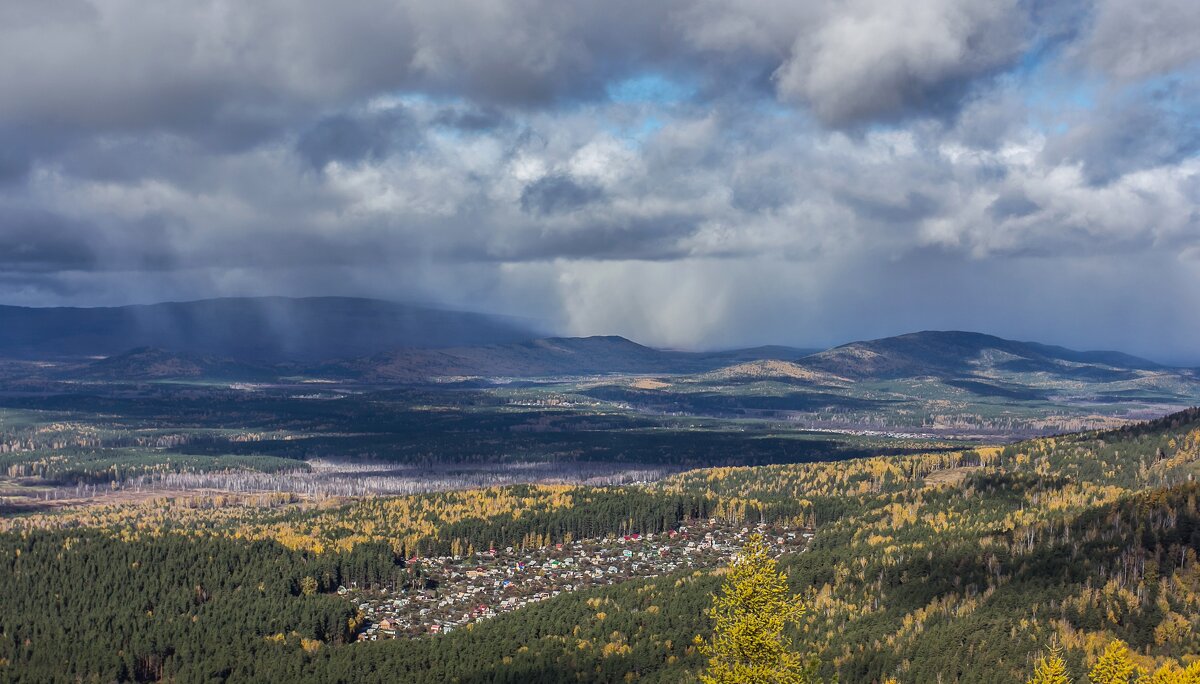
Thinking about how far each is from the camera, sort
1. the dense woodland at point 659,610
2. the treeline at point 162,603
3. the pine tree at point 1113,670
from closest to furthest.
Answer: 1. the pine tree at point 1113,670
2. the dense woodland at point 659,610
3. the treeline at point 162,603

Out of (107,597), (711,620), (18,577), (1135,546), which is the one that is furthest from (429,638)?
(1135,546)

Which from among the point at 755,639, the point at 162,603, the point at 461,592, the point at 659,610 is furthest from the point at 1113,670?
the point at 162,603

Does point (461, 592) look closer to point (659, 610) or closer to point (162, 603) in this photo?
point (659, 610)

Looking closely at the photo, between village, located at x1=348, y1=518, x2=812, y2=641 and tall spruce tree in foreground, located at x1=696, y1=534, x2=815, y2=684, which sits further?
village, located at x1=348, y1=518, x2=812, y2=641

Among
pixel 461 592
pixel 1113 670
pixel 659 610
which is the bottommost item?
pixel 461 592

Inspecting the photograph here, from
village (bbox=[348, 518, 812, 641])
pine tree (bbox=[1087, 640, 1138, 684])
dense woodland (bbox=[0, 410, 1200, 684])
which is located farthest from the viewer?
village (bbox=[348, 518, 812, 641])

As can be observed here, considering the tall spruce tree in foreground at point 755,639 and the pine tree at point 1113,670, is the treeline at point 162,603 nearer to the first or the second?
the tall spruce tree in foreground at point 755,639

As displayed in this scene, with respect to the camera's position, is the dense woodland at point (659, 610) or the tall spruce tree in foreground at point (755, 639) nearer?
the tall spruce tree in foreground at point (755, 639)

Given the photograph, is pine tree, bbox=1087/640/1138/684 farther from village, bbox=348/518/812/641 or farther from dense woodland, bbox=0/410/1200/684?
village, bbox=348/518/812/641

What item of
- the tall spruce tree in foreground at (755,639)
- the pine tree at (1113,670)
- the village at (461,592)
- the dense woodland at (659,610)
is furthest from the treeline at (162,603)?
the pine tree at (1113,670)

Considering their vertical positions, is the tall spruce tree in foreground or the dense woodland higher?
the tall spruce tree in foreground

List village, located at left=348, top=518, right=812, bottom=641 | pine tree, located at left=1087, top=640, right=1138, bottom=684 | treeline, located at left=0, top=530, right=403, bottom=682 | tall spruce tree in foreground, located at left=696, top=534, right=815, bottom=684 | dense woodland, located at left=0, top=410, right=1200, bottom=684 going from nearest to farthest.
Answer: pine tree, located at left=1087, top=640, right=1138, bottom=684 < tall spruce tree in foreground, located at left=696, top=534, right=815, bottom=684 < dense woodland, located at left=0, top=410, right=1200, bottom=684 < treeline, located at left=0, top=530, right=403, bottom=682 < village, located at left=348, top=518, right=812, bottom=641

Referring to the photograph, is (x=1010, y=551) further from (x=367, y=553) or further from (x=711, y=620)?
(x=367, y=553)

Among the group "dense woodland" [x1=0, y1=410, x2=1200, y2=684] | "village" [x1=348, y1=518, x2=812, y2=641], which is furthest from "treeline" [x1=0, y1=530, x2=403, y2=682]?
"village" [x1=348, y1=518, x2=812, y2=641]
